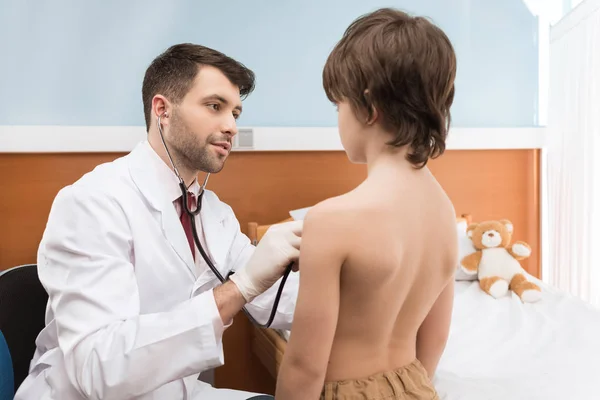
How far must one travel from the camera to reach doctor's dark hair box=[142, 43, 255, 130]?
4.24 feet

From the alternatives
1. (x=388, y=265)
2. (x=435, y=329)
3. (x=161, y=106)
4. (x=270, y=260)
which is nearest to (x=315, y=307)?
(x=388, y=265)

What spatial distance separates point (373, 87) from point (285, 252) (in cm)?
36

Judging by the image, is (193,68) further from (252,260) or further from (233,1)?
(233,1)

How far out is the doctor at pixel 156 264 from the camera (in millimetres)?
932

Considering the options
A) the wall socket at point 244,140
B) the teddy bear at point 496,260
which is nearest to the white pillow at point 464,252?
the teddy bear at point 496,260

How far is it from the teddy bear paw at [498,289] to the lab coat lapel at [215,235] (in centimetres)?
109

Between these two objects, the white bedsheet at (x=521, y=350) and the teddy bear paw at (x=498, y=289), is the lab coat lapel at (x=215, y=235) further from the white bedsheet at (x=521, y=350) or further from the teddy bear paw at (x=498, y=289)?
the teddy bear paw at (x=498, y=289)

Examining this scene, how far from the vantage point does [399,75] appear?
0.75m

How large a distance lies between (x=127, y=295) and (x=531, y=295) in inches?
56.4

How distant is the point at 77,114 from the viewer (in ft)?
5.96

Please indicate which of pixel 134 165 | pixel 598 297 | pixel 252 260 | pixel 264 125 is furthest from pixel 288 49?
pixel 598 297

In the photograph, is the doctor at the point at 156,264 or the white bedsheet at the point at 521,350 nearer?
the doctor at the point at 156,264

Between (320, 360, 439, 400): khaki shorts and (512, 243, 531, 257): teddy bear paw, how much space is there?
130 centimetres

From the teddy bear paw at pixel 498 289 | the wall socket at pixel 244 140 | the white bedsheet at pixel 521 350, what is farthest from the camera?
Result: the wall socket at pixel 244 140
